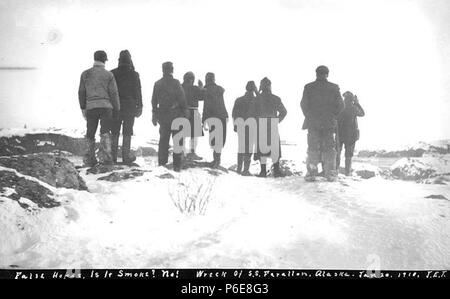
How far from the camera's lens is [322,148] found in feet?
14.9

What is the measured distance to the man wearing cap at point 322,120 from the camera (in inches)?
176

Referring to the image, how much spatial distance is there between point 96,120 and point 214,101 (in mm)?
1918

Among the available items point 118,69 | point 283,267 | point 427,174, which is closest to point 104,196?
point 283,267

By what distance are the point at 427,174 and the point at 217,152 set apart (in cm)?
372

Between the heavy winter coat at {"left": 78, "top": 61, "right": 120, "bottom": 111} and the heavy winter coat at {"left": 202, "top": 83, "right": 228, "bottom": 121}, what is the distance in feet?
5.63

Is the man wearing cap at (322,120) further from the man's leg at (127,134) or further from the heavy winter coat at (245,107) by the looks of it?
the man's leg at (127,134)

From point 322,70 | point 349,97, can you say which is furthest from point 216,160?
point 349,97

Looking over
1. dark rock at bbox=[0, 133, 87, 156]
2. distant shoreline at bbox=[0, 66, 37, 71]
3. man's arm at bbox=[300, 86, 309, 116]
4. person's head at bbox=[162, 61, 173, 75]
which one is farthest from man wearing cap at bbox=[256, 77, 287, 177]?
distant shoreline at bbox=[0, 66, 37, 71]

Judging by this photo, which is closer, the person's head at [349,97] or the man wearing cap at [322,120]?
the man wearing cap at [322,120]

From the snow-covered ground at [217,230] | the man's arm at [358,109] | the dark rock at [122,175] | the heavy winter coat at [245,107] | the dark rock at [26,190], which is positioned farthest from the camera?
the man's arm at [358,109]

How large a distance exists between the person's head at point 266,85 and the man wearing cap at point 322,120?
0.97m

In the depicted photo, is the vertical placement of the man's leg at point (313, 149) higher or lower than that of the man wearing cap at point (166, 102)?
lower

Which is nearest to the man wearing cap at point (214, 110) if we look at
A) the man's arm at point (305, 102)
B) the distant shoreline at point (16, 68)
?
the man's arm at point (305, 102)
